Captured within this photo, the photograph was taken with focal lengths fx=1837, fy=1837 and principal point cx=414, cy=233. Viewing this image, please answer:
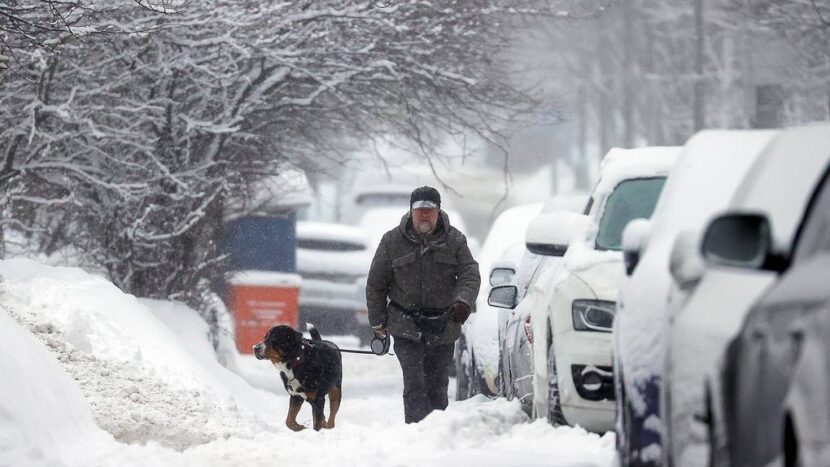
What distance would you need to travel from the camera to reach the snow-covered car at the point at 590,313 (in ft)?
27.4

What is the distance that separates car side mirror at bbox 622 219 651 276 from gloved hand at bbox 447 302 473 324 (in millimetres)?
3938

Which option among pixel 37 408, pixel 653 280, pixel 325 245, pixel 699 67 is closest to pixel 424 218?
pixel 37 408

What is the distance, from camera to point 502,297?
11.3 meters

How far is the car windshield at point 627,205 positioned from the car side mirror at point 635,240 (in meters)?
2.22

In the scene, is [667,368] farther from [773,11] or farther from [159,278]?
[773,11]

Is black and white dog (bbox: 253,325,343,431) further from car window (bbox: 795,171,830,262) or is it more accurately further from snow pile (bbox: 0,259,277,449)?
car window (bbox: 795,171,830,262)

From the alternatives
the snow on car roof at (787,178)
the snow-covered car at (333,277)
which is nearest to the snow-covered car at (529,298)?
the snow on car roof at (787,178)

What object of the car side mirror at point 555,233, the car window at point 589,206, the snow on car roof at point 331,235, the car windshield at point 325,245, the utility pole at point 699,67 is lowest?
the car side mirror at point 555,233

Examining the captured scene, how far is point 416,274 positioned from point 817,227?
21.4 ft

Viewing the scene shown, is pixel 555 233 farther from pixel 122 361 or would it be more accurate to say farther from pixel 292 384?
pixel 122 361

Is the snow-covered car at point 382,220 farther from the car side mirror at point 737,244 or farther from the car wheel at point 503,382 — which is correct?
the car side mirror at point 737,244

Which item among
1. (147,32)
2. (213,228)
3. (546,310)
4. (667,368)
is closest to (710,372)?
(667,368)

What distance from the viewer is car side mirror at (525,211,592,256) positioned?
29.6 feet

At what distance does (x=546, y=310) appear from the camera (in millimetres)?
8883
